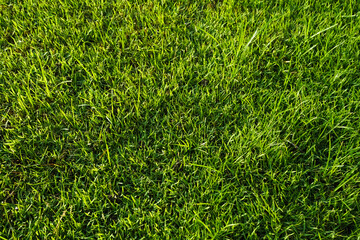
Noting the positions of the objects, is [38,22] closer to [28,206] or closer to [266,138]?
[28,206]

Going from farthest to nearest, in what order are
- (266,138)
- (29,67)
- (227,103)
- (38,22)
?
1. (38,22)
2. (29,67)
3. (227,103)
4. (266,138)

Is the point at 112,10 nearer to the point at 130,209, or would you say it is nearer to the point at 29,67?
the point at 29,67

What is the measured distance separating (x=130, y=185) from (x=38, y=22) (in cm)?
141

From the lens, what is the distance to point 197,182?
1.66 metres

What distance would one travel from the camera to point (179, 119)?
1.91 metres

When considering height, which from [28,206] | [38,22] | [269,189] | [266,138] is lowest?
[28,206]

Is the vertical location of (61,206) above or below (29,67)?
below

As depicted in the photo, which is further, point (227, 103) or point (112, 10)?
point (112, 10)

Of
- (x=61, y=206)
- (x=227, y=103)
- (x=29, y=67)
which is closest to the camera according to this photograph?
(x=61, y=206)

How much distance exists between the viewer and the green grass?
159 centimetres

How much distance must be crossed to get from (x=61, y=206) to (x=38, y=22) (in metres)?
1.38

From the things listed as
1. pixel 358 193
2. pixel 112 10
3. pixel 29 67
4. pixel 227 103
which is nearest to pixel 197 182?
pixel 227 103

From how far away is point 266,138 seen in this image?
1765 millimetres

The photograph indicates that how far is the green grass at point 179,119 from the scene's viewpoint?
5.21 ft
